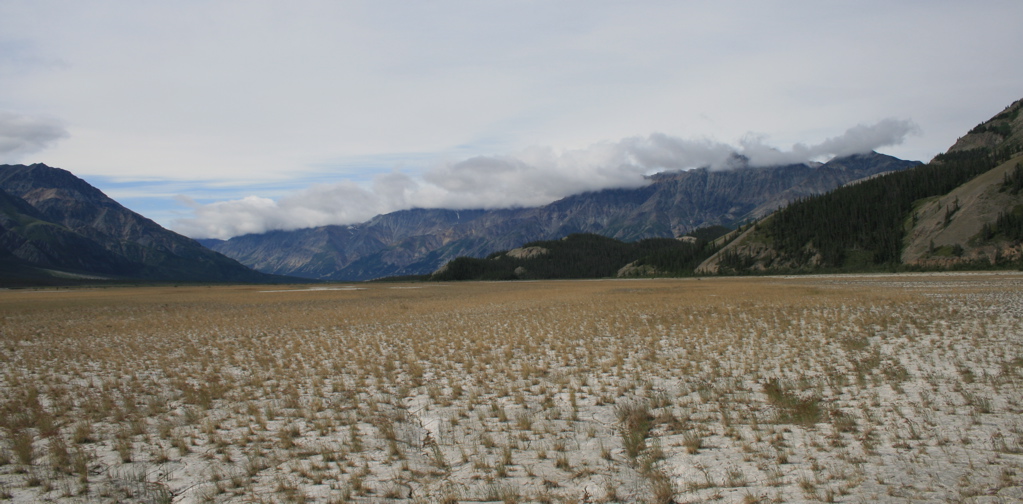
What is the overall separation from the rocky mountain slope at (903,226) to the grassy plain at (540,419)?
92.1 meters

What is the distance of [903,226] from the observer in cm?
11700

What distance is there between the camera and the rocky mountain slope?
3452 inches

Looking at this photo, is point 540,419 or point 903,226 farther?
point 903,226

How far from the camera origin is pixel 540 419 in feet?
32.4

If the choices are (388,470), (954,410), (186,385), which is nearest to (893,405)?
(954,410)

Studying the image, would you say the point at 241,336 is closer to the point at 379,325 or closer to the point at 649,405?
the point at 379,325

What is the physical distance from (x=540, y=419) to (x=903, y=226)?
141818mm

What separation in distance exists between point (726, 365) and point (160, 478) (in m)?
13.3

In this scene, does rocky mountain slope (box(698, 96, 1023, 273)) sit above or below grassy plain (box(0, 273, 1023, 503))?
above

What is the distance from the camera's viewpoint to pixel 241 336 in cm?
2503

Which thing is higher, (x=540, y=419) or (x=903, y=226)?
(x=903, y=226)

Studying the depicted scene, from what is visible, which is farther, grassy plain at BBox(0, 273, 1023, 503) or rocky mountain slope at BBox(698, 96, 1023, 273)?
rocky mountain slope at BBox(698, 96, 1023, 273)

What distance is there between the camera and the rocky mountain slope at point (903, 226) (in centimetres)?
8769

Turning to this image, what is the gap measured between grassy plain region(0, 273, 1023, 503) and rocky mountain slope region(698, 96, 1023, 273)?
3625 inches
